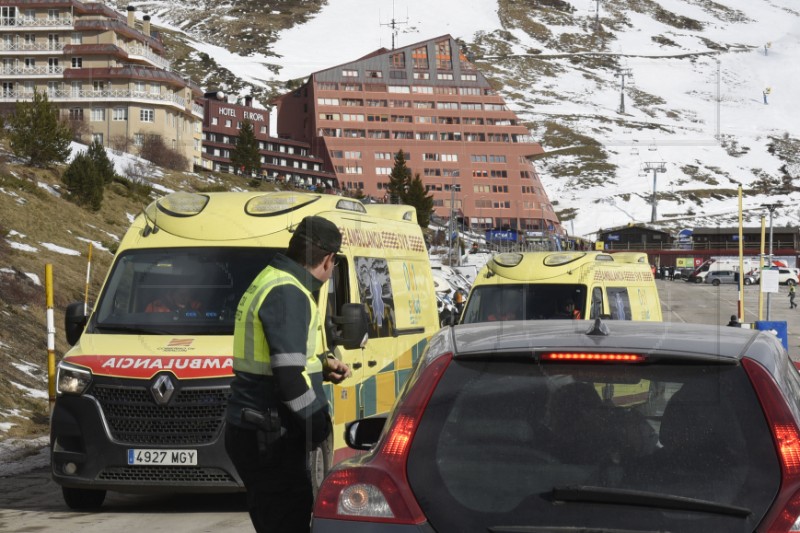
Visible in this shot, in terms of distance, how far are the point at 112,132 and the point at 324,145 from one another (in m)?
70.5

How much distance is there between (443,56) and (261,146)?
103 ft

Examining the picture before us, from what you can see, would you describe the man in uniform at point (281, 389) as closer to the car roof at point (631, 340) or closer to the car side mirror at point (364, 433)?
the car side mirror at point (364, 433)

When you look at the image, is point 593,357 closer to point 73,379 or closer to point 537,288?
point 73,379

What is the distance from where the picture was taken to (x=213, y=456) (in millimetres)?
9172

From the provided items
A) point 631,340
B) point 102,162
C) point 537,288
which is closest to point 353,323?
point 631,340

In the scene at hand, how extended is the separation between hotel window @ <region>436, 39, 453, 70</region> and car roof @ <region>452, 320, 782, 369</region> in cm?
16944

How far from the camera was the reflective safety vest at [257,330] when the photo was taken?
213 inches

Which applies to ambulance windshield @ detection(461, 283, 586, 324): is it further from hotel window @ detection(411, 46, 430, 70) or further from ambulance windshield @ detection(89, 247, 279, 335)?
hotel window @ detection(411, 46, 430, 70)

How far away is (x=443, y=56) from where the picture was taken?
17350cm

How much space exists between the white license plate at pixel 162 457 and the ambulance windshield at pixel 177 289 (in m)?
1.00

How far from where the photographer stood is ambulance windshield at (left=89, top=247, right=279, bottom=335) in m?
9.87

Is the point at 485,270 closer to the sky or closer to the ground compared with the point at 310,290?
closer to the ground

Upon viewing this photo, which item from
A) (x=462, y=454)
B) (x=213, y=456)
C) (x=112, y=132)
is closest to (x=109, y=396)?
(x=213, y=456)

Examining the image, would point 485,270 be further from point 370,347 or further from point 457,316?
point 370,347
